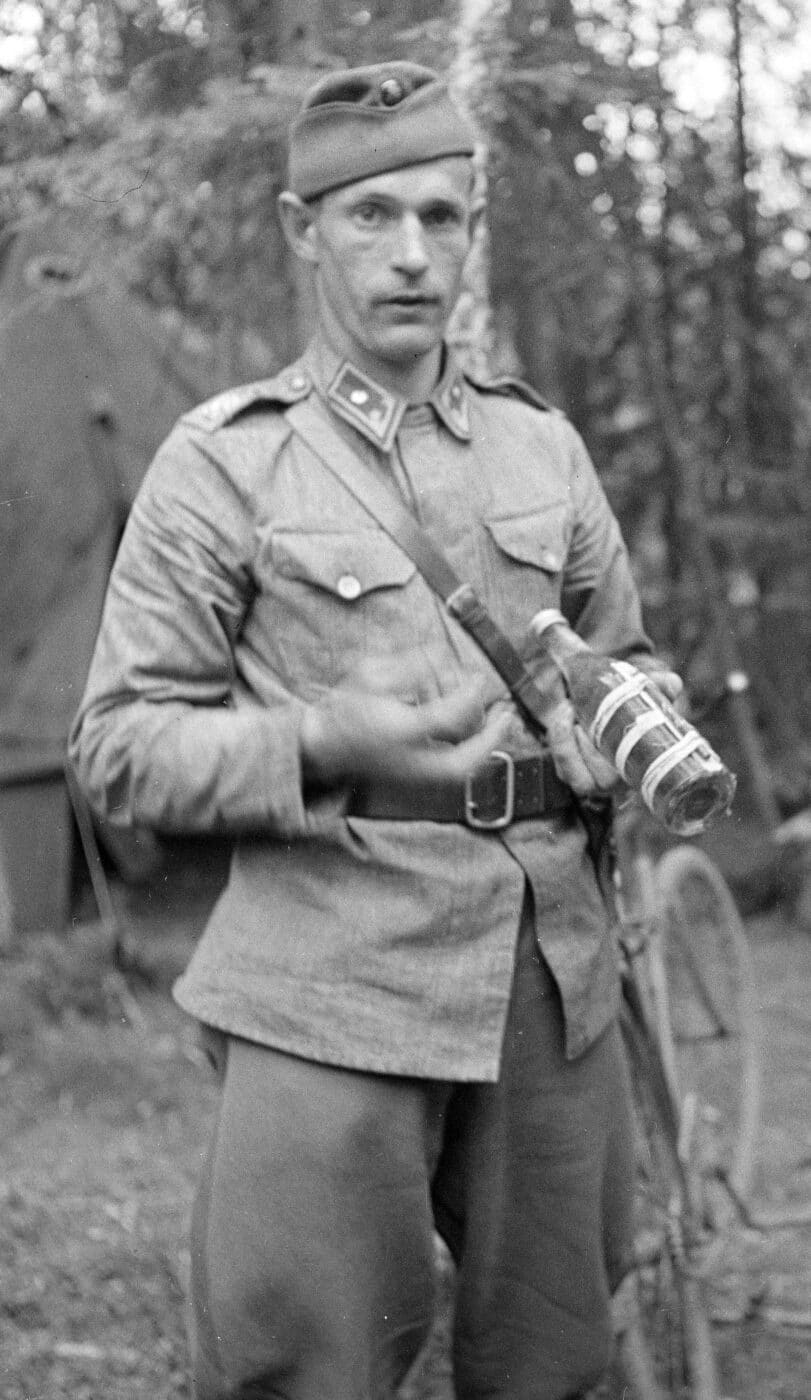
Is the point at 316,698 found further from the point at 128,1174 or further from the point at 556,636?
the point at 128,1174

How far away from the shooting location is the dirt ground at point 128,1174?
3553mm

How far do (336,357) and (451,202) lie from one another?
262 millimetres

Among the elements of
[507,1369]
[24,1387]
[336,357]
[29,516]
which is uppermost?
[336,357]

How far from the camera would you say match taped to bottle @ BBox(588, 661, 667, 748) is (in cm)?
224

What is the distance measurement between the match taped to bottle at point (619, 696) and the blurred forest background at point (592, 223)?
113 centimetres

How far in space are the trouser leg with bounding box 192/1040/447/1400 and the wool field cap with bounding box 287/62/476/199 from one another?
118cm

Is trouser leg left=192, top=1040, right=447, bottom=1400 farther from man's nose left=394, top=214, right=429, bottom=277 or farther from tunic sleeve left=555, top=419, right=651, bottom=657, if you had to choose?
man's nose left=394, top=214, right=429, bottom=277

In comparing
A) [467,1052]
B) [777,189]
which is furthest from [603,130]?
[467,1052]

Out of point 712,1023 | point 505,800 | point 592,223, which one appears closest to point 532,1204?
point 505,800

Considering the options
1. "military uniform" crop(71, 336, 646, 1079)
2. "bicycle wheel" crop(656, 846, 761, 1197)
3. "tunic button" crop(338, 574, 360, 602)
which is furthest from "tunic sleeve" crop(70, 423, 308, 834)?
"bicycle wheel" crop(656, 846, 761, 1197)

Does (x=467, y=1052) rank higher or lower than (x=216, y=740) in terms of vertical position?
lower

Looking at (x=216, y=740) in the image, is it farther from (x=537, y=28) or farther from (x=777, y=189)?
(x=777, y=189)

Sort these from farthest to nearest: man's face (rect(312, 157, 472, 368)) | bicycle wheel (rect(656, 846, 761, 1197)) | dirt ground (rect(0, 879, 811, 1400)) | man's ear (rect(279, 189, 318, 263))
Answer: bicycle wheel (rect(656, 846, 761, 1197)) → dirt ground (rect(0, 879, 811, 1400)) → man's ear (rect(279, 189, 318, 263)) → man's face (rect(312, 157, 472, 368))

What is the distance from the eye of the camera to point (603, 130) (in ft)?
15.2
